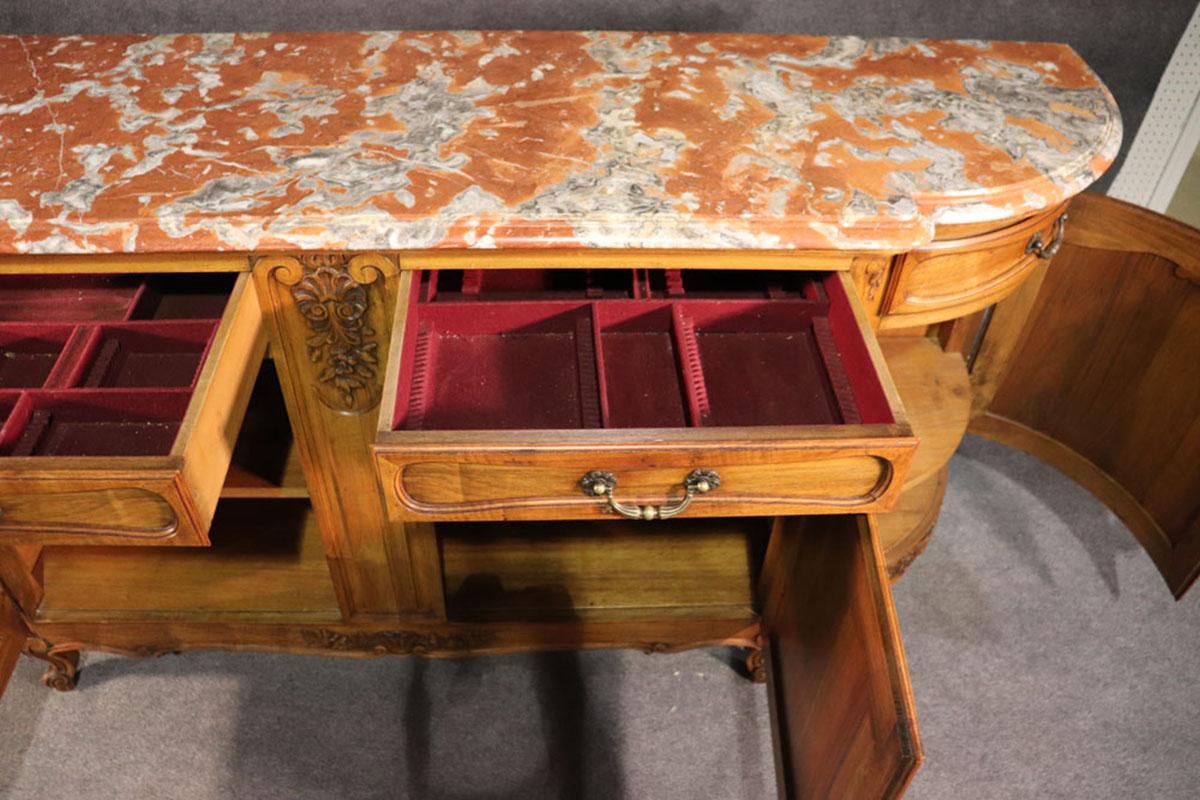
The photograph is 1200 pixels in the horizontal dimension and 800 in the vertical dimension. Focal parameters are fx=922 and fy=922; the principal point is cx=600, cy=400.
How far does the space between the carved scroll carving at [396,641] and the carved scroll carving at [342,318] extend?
509 mm

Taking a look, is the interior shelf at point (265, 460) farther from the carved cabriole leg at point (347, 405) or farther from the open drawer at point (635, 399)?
the open drawer at point (635, 399)

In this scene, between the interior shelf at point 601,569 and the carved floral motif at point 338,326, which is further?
the interior shelf at point 601,569

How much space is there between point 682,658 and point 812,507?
73 cm

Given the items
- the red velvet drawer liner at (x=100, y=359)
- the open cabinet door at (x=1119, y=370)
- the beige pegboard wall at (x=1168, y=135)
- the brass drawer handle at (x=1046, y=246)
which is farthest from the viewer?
the beige pegboard wall at (x=1168, y=135)

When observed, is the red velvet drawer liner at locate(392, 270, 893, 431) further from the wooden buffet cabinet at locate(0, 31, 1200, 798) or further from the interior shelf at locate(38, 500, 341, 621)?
the interior shelf at locate(38, 500, 341, 621)

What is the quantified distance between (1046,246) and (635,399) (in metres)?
0.67

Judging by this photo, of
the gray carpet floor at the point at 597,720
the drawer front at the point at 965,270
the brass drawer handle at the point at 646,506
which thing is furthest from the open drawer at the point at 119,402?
the drawer front at the point at 965,270

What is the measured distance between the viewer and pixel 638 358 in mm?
1234

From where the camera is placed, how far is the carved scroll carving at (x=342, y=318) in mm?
1108

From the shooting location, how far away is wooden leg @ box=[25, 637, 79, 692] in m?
1.57

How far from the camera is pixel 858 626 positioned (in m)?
1.10

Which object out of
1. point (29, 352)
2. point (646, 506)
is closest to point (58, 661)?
point (29, 352)

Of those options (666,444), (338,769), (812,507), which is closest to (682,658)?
(338,769)

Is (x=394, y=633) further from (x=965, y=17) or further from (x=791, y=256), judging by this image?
(x=965, y=17)
